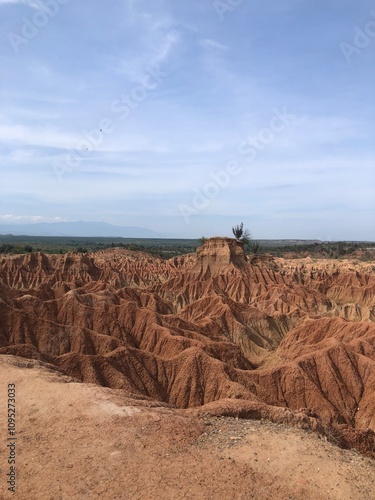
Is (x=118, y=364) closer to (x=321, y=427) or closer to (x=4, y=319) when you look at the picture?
(x=4, y=319)

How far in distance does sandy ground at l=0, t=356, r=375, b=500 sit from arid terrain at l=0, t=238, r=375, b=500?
4cm

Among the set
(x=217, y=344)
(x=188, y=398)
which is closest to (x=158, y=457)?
(x=188, y=398)

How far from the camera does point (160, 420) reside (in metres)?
14.3

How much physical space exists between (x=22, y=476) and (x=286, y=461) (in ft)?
26.2

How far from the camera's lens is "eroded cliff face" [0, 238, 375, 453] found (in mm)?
27156

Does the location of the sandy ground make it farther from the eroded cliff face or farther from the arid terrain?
the eroded cliff face

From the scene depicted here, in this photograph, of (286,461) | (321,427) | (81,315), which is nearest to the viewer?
(286,461)

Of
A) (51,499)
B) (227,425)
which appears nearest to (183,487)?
(51,499)

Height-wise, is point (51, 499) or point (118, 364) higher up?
point (51, 499)

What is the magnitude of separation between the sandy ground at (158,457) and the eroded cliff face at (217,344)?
11.1 feet

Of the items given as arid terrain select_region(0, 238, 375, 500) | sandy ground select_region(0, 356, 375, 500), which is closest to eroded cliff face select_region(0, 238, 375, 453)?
arid terrain select_region(0, 238, 375, 500)

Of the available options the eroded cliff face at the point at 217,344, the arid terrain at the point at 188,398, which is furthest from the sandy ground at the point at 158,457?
the eroded cliff face at the point at 217,344

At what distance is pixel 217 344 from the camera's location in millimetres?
35469

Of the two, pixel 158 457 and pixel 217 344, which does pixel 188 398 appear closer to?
pixel 217 344
